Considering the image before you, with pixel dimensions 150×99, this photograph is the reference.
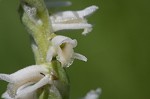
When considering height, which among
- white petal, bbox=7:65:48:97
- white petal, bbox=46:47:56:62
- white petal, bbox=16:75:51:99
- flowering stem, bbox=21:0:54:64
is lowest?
white petal, bbox=16:75:51:99

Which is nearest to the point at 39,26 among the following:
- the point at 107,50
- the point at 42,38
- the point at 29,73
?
the point at 42,38

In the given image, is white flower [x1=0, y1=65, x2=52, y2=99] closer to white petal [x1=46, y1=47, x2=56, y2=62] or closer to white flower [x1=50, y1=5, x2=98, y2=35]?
white petal [x1=46, y1=47, x2=56, y2=62]

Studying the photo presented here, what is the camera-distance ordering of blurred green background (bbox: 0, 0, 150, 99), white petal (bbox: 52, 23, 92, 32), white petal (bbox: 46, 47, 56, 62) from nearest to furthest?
white petal (bbox: 46, 47, 56, 62) < white petal (bbox: 52, 23, 92, 32) < blurred green background (bbox: 0, 0, 150, 99)

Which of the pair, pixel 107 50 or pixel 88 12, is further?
pixel 107 50

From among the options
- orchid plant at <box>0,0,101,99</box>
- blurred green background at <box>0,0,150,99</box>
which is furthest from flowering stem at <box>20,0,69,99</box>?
blurred green background at <box>0,0,150,99</box>

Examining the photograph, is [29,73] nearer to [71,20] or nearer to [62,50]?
[62,50]

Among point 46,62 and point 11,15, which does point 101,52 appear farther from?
→ point 46,62

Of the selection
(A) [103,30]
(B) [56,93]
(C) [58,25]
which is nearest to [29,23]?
(C) [58,25]

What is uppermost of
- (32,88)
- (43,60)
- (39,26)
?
(39,26)
